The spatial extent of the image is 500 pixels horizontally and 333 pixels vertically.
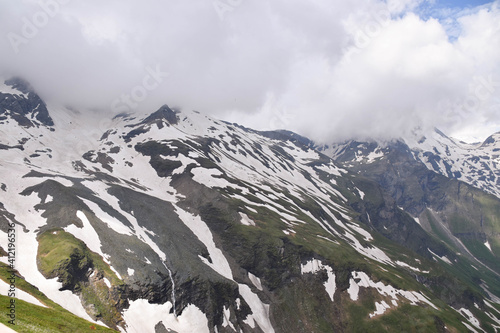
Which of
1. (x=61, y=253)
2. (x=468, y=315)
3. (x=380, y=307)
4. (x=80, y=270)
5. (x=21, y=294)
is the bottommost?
(x=80, y=270)

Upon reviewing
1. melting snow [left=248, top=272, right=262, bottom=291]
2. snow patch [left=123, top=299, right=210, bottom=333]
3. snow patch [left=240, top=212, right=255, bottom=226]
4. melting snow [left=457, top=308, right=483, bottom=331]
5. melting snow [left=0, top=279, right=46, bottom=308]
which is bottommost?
snow patch [left=123, top=299, right=210, bottom=333]

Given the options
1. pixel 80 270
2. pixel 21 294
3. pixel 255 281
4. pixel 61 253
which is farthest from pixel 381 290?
pixel 21 294

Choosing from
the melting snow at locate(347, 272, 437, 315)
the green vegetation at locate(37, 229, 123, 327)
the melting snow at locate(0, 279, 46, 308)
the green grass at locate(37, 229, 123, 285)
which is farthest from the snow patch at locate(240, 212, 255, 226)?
the melting snow at locate(0, 279, 46, 308)

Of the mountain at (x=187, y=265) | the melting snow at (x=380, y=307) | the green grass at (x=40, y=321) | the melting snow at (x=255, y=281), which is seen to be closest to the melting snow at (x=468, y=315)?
the mountain at (x=187, y=265)

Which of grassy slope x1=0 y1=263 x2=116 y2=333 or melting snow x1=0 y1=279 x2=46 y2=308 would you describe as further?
melting snow x1=0 y1=279 x2=46 y2=308

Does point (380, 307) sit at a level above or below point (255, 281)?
above

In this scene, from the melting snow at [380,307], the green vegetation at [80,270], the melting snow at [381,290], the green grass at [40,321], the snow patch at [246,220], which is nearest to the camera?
the green grass at [40,321]

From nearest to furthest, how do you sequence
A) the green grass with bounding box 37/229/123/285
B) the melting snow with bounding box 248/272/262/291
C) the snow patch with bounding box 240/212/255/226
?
the green grass with bounding box 37/229/123/285, the melting snow with bounding box 248/272/262/291, the snow patch with bounding box 240/212/255/226

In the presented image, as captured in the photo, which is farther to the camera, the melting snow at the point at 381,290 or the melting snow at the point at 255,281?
the melting snow at the point at 381,290

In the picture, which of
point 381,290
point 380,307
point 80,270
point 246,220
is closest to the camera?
point 80,270

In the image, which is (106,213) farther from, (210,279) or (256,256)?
(256,256)

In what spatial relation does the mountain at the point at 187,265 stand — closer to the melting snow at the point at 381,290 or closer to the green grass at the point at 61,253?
the green grass at the point at 61,253

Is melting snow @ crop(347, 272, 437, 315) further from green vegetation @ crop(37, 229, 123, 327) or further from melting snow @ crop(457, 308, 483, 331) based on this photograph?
green vegetation @ crop(37, 229, 123, 327)

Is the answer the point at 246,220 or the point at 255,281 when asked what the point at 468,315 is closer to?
the point at 255,281
